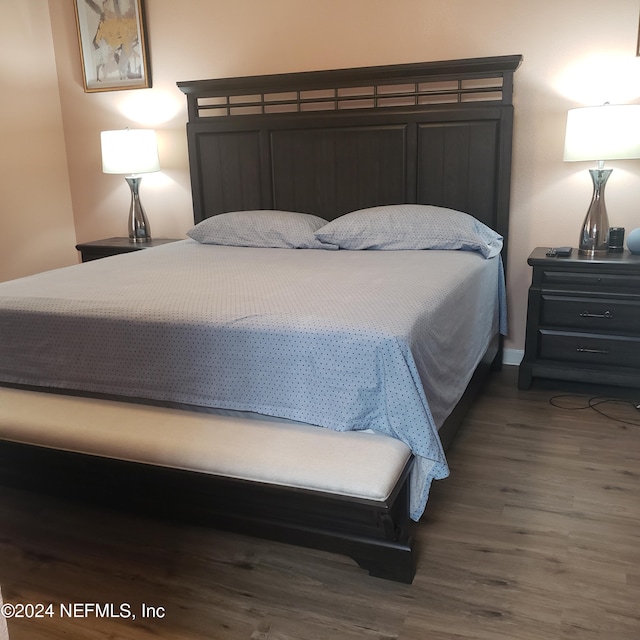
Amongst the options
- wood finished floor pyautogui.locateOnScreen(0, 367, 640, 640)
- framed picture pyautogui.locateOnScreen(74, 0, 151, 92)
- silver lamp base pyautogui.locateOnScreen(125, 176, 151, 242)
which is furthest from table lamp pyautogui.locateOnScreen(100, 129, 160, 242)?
wood finished floor pyautogui.locateOnScreen(0, 367, 640, 640)

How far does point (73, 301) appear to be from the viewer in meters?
2.04

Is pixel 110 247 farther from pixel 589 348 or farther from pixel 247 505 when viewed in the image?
pixel 589 348

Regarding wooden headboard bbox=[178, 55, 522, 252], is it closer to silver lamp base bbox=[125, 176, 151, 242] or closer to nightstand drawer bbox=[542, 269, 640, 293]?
silver lamp base bbox=[125, 176, 151, 242]

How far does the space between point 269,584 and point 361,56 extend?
271 cm

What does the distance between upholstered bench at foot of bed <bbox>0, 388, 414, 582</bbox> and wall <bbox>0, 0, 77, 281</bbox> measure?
2.31 metres

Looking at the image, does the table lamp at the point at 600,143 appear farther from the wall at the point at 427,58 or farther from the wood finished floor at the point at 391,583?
the wood finished floor at the point at 391,583

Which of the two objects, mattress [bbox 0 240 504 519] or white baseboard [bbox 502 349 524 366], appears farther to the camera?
white baseboard [bbox 502 349 524 366]

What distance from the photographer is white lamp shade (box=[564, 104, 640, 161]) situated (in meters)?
2.68

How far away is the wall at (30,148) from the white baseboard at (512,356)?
2963 millimetres

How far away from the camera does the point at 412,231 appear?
9.71 feet

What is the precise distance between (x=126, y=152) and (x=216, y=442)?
2.47m

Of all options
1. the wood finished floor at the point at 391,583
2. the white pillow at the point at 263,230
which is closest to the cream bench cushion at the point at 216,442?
the wood finished floor at the point at 391,583

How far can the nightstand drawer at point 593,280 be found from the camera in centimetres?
271

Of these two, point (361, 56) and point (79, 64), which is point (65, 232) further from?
point (361, 56)
